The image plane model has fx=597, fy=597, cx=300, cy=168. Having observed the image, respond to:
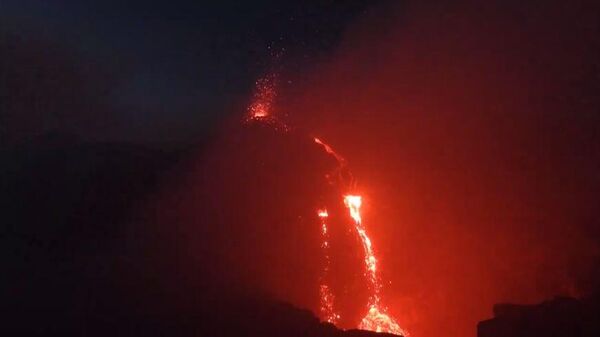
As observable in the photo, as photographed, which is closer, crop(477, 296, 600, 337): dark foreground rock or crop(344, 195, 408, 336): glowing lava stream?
crop(477, 296, 600, 337): dark foreground rock

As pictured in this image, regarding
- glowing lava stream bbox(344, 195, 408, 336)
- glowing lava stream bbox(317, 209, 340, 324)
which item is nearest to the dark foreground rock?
glowing lava stream bbox(317, 209, 340, 324)

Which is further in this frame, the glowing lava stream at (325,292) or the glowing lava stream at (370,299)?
the glowing lava stream at (370,299)

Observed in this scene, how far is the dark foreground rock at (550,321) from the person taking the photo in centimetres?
1170

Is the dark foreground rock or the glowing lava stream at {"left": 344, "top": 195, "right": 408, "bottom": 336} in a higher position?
the dark foreground rock

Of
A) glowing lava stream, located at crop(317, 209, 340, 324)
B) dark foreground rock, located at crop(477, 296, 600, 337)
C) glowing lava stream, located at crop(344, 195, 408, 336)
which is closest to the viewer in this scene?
dark foreground rock, located at crop(477, 296, 600, 337)

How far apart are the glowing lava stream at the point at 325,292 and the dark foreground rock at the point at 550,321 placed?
4.58 meters

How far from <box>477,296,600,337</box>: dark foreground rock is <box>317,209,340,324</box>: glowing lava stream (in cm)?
458

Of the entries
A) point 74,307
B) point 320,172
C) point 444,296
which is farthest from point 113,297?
point 444,296

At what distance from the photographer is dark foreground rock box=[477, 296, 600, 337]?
11703 millimetres

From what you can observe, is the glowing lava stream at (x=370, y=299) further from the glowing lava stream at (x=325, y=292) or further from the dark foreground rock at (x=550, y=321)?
the dark foreground rock at (x=550, y=321)

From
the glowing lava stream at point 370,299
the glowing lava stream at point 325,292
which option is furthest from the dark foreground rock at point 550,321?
the glowing lava stream at point 370,299

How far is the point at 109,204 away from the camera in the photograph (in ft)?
51.0

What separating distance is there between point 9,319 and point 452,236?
60.6 feet

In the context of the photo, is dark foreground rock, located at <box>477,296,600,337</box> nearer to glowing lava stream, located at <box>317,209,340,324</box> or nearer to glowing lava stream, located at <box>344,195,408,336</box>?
glowing lava stream, located at <box>317,209,340,324</box>
